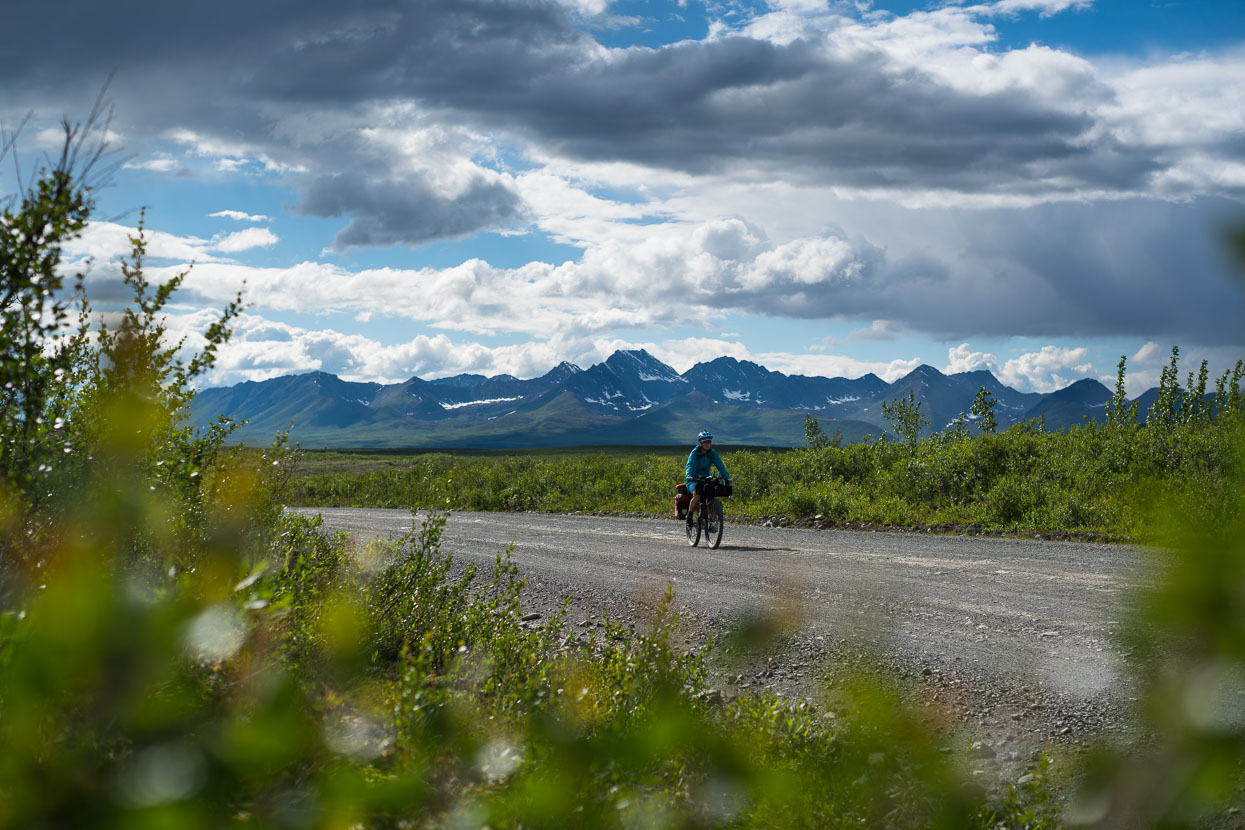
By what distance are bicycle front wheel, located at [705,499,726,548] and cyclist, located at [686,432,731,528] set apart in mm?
343

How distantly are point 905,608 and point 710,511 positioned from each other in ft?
26.1

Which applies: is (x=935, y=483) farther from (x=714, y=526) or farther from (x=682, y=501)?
(x=682, y=501)

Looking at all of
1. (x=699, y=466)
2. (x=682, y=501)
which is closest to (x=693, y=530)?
(x=682, y=501)

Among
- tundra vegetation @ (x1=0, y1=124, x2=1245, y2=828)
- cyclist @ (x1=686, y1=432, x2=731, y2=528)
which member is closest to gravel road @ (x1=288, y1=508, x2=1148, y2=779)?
tundra vegetation @ (x1=0, y1=124, x2=1245, y2=828)

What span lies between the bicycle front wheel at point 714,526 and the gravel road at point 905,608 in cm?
41

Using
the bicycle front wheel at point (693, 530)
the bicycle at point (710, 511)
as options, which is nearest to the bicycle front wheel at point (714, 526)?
the bicycle at point (710, 511)

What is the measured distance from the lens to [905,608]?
32.8 ft

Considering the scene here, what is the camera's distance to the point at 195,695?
1.07 m

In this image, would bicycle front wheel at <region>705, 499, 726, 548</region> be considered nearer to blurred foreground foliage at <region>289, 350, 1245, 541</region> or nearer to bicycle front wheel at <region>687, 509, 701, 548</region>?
bicycle front wheel at <region>687, 509, 701, 548</region>

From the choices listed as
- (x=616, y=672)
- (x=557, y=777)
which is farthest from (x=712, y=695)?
(x=557, y=777)

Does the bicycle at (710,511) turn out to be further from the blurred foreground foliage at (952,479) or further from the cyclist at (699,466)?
the blurred foreground foliage at (952,479)

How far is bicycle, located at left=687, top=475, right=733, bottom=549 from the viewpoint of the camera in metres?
17.7

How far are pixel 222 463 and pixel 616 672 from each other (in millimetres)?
4216

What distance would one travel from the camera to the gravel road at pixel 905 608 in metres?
1.67
